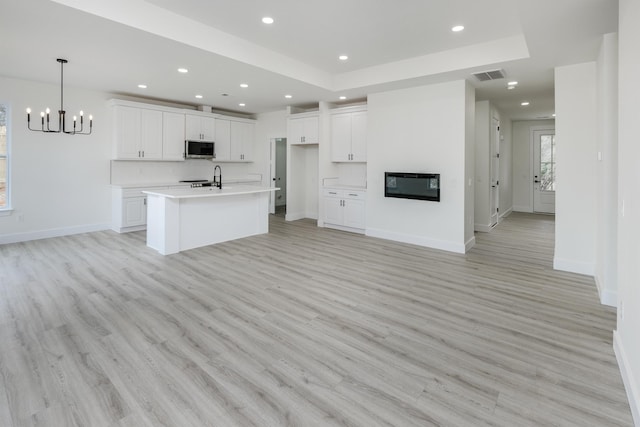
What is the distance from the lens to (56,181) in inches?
247

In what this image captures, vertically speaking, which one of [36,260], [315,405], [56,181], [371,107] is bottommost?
[315,405]

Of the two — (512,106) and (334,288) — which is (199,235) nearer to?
(334,288)

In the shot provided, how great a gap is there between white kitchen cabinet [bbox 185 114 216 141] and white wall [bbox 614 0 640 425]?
724cm

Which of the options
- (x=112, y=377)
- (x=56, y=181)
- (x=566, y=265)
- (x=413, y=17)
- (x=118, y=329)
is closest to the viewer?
(x=112, y=377)

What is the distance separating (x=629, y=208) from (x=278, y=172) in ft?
27.0

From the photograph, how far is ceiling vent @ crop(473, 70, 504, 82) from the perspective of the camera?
4.84 metres

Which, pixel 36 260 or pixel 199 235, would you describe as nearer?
pixel 36 260

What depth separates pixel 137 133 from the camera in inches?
270

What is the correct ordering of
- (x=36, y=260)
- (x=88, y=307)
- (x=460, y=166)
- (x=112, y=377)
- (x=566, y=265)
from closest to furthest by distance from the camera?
(x=112, y=377) < (x=88, y=307) < (x=566, y=265) < (x=36, y=260) < (x=460, y=166)

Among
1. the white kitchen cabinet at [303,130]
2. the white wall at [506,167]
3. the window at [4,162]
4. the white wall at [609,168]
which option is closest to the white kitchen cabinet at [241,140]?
the white kitchen cabinet at [303,130]

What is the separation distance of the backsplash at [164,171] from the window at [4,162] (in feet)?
5.18

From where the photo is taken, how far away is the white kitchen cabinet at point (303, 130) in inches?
296

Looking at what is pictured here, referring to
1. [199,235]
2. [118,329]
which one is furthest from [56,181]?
[118,329]

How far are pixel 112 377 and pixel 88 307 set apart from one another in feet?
4.59
